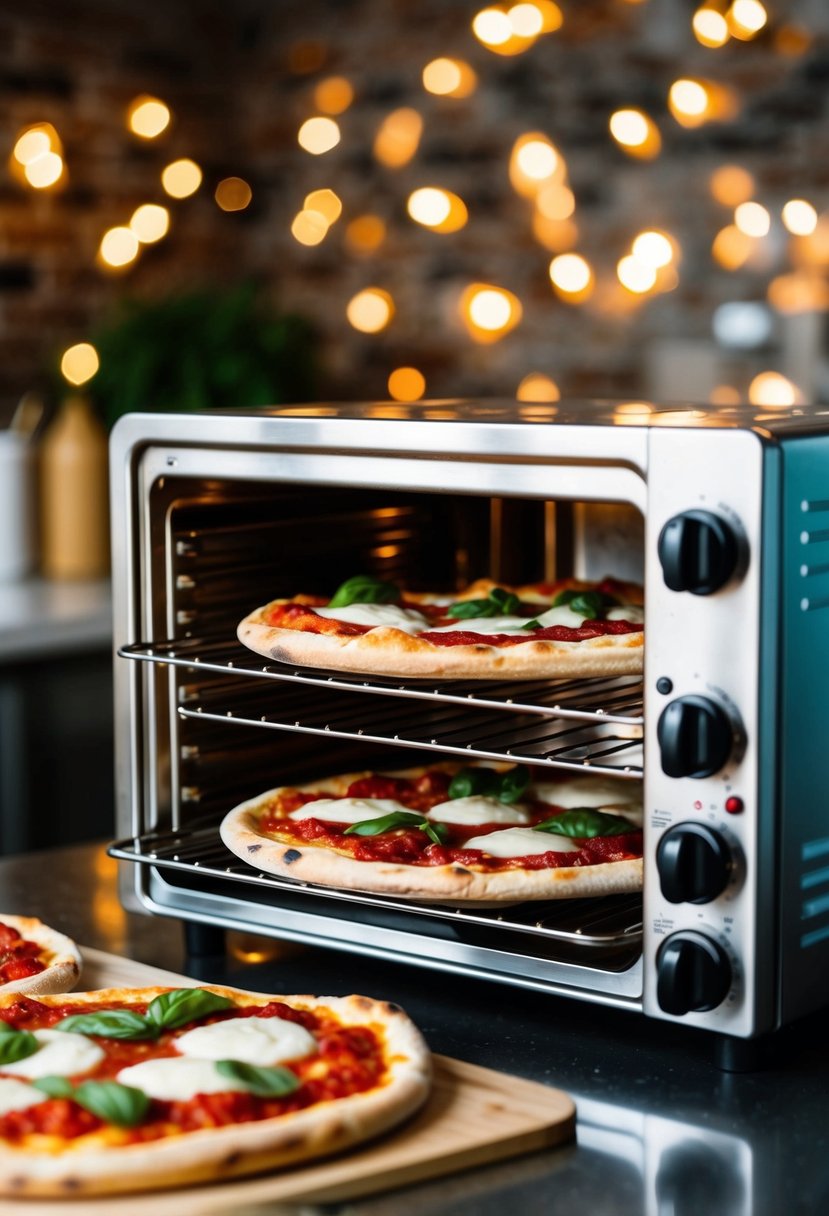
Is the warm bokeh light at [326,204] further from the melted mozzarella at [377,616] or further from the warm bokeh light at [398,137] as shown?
the melted mozzarella at [377,616]

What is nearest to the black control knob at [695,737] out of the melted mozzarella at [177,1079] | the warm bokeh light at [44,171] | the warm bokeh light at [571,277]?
the melted mozzarella at [177,1079]

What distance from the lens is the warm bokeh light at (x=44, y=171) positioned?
4.09 m

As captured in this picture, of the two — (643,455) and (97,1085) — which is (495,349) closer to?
(643,455)

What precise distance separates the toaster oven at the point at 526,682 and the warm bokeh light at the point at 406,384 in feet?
8.82

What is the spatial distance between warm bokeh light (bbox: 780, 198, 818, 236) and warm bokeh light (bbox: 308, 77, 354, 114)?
1430mm

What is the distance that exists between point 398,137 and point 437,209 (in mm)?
242

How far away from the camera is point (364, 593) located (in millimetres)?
1543

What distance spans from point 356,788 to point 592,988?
43 cm

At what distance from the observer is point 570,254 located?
4047 mm

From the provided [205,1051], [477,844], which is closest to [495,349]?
[477,844]

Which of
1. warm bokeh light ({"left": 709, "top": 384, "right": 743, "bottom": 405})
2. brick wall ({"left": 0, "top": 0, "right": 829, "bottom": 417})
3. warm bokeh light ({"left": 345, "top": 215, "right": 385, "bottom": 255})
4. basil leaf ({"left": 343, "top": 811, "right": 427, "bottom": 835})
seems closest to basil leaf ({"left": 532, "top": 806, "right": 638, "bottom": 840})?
basil leaf ({"left": 343, "top": 811, "right": 427, "bottom": 835})

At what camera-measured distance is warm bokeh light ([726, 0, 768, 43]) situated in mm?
3578

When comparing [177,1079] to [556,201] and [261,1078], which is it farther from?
[556,201]

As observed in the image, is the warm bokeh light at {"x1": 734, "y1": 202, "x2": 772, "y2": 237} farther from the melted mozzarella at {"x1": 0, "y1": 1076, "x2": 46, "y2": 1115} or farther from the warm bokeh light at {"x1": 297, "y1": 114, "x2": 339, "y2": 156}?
the melted mozzarella at {"x1": 0, "y1": 1076, "x2": 46, "y2": 1115}
